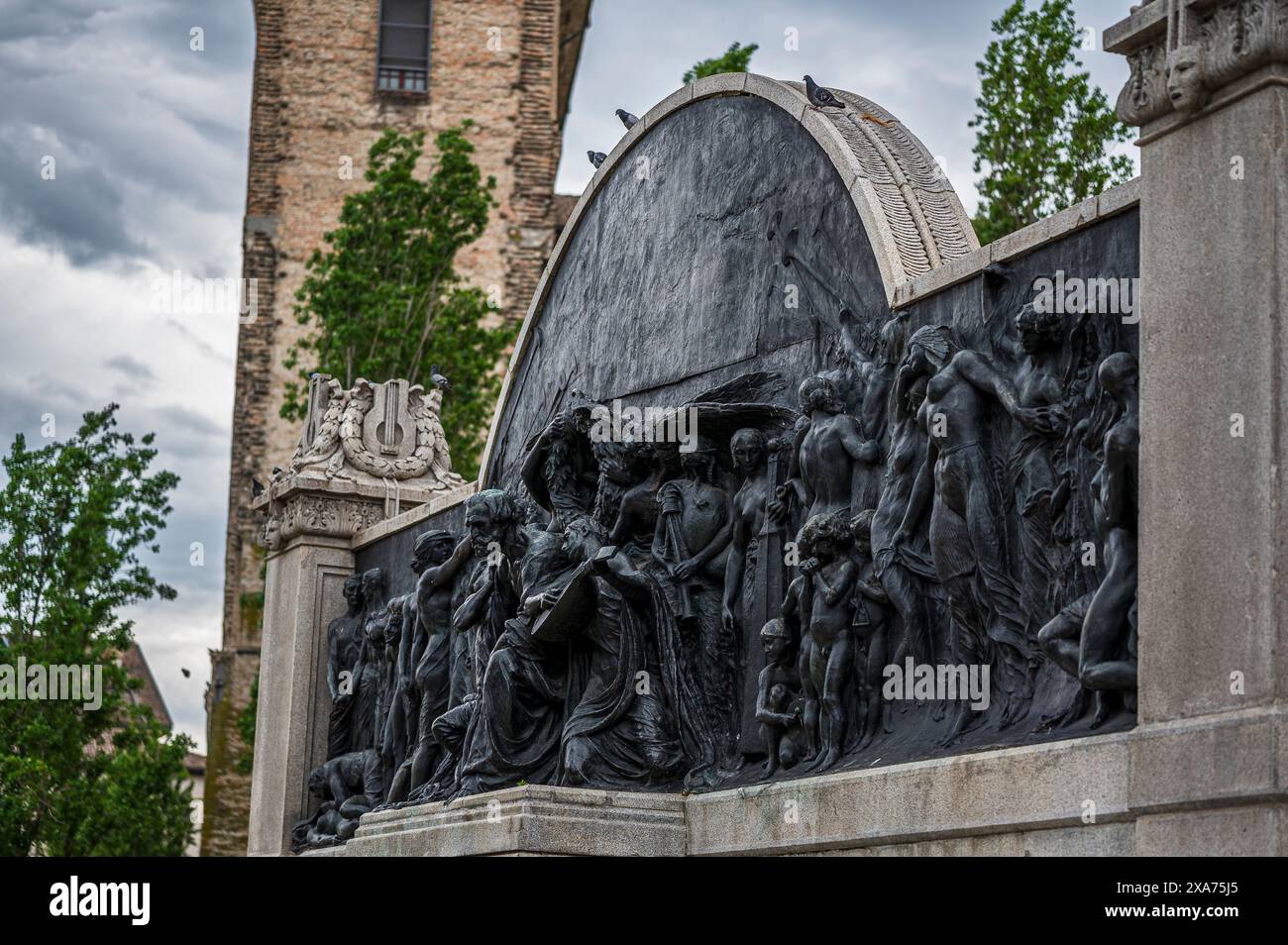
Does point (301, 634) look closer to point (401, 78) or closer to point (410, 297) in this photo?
point (410, 297)

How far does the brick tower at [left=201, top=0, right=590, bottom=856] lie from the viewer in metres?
40.7

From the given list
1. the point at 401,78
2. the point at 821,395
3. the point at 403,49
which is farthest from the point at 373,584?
the point at 403,49

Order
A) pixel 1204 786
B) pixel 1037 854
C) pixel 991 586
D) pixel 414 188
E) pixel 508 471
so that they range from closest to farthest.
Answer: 1. pixel 1204 786
2. pixel 1037 854
3. pixel 991 586
4. pixel 508 471
5. pixel 414 188

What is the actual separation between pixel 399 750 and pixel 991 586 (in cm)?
807

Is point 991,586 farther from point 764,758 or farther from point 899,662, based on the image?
point 764,758

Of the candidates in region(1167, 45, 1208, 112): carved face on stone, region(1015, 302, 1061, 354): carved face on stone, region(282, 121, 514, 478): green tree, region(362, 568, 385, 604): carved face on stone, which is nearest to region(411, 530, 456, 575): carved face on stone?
region(362, 568, 385, 604): carved face on stone

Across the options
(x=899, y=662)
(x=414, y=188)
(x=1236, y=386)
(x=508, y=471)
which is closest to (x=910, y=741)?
(x=899, y=662)

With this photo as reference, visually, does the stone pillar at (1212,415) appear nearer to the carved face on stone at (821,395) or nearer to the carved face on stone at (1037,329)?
the carved face on stone at (1037,329)

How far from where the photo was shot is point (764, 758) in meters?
13.4

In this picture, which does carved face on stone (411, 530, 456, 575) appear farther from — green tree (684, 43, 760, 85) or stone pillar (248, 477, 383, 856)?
green tree (684, 43, 760, 85)

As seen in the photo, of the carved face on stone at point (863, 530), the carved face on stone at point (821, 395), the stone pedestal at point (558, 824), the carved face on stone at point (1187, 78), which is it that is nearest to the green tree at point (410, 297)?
the stone pedestal at point (558, 824)

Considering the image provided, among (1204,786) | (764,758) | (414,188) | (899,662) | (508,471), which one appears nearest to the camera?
(1204,786)

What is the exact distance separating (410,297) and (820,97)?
65.0 feet

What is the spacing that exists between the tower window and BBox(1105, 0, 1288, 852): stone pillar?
33425mm
